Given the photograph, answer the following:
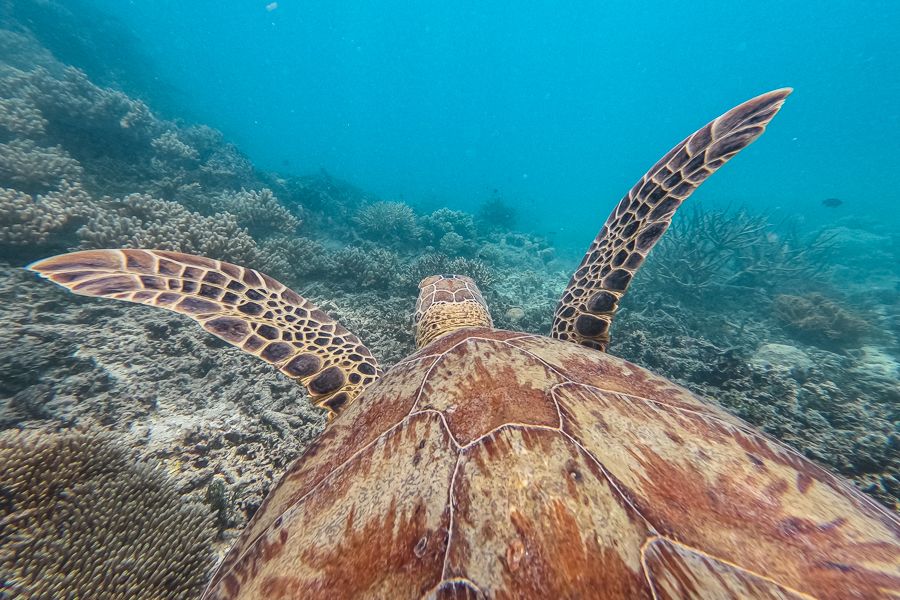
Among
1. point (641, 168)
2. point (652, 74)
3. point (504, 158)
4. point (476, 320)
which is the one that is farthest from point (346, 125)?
point (476, 320)

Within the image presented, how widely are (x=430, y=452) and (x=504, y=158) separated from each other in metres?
82.5

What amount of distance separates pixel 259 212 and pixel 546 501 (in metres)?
6.75

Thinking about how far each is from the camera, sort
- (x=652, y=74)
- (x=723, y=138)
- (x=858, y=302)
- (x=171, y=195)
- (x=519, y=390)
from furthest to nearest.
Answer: (x=652, y=74)
(x=858, y=302)
(x=171, y=195)
(x=723, y=138)
(x=519, y=390)

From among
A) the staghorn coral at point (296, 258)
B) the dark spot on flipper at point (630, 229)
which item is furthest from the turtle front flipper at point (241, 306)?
the staghorn coral at point (296, 258)

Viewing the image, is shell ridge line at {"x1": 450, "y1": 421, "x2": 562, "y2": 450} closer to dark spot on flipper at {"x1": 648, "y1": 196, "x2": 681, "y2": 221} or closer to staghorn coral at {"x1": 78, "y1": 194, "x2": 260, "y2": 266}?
dark spot on flipper at {"x1": 648, "y1": 196, "x2": 681, "y2": 221}

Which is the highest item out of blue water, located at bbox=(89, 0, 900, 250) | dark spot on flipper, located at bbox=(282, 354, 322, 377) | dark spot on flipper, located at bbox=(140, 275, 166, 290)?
blue water, located at bbox=(89, 0, 900, 250)

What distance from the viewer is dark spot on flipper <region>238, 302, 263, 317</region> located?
2184mm

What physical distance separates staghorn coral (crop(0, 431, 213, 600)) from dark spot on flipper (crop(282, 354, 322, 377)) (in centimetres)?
82

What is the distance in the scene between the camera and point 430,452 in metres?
Result: 1.04

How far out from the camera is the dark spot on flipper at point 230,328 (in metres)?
2.01

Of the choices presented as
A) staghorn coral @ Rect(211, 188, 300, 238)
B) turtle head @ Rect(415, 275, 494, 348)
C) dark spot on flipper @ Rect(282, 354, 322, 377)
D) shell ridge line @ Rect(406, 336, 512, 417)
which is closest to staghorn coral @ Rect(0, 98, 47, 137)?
staghorn coral @ Rect(211, 188, 300, 238)

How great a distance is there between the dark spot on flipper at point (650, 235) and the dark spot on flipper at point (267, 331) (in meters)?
2.60

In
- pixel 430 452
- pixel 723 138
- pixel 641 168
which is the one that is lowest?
pixel 430 452

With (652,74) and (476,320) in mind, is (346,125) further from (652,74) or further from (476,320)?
(476,320)
